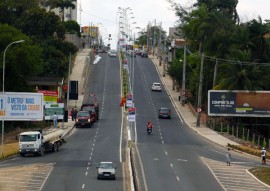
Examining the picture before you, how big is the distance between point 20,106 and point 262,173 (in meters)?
26.7

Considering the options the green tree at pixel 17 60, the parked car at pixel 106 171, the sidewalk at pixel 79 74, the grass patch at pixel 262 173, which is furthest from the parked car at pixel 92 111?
the parked car at pixel 106 171

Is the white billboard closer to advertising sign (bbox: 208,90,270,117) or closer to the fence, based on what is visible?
the fence

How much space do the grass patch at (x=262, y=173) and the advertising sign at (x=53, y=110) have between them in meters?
30.9

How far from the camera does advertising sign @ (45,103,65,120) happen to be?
261ft

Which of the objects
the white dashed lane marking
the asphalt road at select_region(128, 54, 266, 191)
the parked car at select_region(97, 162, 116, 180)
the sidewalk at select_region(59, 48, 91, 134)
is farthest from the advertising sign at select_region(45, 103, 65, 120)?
the parked car at select_region(97, 162, 116, 180)

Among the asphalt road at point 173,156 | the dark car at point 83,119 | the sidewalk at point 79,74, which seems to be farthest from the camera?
the sidewalk at point 79,74

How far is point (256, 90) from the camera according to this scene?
285 feet

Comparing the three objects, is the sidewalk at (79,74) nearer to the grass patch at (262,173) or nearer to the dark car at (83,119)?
the dark car at (83,119)

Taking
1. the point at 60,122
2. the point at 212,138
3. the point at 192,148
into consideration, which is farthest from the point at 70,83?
the point at 192,148

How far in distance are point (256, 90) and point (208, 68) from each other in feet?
50.6

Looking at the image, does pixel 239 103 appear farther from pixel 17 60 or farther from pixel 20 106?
pixel 20 106

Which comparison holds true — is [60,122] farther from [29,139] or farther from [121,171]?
[121,171]

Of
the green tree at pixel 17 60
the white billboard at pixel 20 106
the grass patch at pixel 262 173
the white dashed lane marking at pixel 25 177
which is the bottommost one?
the grass patch at pixel 262 173

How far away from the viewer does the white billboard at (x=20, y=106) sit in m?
64.4
